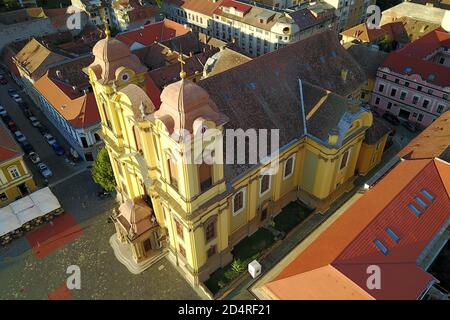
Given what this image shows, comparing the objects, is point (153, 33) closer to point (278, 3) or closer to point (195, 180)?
point (278, 3)

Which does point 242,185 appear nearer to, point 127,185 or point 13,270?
point 127,185

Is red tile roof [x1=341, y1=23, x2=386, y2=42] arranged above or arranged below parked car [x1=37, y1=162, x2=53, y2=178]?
above

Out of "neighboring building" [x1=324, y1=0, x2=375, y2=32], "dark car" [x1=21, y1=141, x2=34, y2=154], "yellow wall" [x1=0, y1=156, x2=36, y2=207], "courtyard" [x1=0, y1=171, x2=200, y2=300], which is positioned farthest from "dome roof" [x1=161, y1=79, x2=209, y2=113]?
"neighboring building" [x1=324, y1=0, x2=375, y2=32]

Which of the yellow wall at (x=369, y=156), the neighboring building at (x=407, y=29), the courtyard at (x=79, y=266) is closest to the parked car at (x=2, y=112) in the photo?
the courtyard at (x=79, y=266)

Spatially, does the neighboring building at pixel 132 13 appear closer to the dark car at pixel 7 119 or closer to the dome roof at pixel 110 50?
the dark car at pixel 7 119

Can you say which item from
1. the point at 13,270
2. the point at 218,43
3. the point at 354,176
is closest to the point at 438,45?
the point at 354,176

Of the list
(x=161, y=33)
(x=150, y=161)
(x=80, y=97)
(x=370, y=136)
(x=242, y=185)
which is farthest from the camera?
(x=161, y=33)

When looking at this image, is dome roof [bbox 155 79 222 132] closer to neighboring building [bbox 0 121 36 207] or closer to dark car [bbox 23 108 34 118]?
neighboring building [bbox 0 121 36 207]
